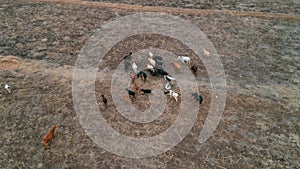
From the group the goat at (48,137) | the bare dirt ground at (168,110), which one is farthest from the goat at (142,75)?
the goat at (48,137)

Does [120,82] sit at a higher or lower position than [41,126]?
Answer: higher

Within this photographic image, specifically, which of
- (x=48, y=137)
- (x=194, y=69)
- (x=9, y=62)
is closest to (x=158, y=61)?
(x=194, y=69)

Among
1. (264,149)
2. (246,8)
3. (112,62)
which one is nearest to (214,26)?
(246,8)

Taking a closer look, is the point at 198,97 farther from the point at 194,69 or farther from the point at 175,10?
the point at 175,10

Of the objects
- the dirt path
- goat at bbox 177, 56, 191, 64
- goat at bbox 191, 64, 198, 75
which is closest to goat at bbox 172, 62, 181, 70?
goat at bbox 177, 56, 191, 64

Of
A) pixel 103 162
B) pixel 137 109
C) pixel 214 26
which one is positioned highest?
pixel 214 26

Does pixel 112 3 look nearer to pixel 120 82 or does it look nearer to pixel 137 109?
pixel 120 82

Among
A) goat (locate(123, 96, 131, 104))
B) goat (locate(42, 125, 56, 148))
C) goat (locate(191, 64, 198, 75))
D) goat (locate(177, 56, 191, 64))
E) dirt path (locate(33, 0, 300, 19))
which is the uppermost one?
dirt path (locate(33, 0, 300, 19))

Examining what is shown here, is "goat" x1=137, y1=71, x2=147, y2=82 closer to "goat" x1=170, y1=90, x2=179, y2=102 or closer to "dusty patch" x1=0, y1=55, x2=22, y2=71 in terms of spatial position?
"goat" x1=170, y1=90, x2=179, y2=102
